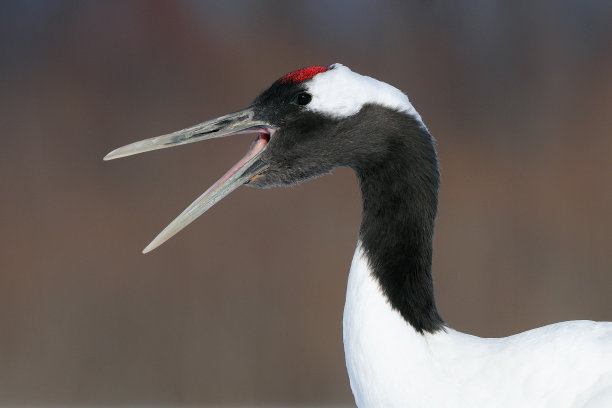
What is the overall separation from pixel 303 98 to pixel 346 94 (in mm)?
65

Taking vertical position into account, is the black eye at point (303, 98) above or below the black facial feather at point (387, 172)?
above

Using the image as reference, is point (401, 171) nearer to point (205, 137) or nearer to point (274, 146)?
point (274, 146)

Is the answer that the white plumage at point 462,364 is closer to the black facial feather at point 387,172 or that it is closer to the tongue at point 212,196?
the black facial feather at point 387,172

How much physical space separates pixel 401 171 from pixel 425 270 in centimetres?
16

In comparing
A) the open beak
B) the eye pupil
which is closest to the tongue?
the open beak

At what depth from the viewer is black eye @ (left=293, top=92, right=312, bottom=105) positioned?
1045mm

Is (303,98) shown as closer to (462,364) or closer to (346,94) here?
(346,94)

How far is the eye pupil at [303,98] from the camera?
41.1 inches

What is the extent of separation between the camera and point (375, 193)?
1.05 meters

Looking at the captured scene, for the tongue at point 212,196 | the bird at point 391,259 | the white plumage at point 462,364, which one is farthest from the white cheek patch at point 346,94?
Answer: the white plumage at point 462,364

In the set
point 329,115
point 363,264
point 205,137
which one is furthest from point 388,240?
point 205,137

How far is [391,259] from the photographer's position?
3.37 ft

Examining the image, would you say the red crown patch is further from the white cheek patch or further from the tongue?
the tongue

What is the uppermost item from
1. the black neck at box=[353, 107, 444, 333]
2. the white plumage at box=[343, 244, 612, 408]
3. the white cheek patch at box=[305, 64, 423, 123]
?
the white cheek patch at box=[305, 64, 423, 123]
